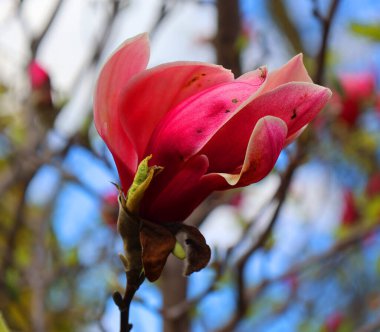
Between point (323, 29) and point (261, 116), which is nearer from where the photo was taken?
point (261, 116)

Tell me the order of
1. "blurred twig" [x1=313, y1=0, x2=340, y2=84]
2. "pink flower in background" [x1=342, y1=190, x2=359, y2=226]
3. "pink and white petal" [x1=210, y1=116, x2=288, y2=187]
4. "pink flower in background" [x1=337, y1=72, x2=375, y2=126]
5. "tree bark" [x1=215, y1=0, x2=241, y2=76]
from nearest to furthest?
1. "pink and white petal" [x1=210, y1=116, x2=288, y2=187]
2. "blurred twig" [x1=313, y1=0, x2=340, y2=84]
3. "tree bark" [x1=215, y1=0, x2=241, y2=76]
4. "pink flower in background" [x1=337, y1=72, x2=375, y2=126]
5. "pink flower in background" [x1=342, y1=190, x2=359, y2=226]

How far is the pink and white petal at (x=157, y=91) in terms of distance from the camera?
0.52 metres

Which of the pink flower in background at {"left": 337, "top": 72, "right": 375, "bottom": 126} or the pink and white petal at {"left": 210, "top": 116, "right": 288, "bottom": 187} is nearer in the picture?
the pink and white petal at {"left": 210, "top": 116, "right": 288, "bottom": 187}

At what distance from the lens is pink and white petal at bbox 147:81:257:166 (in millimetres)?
517

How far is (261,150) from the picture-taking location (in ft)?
1.61

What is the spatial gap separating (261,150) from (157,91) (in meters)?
0.10

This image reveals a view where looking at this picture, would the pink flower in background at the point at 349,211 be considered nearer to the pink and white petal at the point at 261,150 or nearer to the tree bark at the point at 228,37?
the tree bark at the point at 228,37

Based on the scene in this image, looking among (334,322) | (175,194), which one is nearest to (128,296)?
(175,194)

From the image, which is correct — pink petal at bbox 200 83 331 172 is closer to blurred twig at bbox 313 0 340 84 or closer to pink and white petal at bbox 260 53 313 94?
pink and white petal at bbox 260 53 313 94

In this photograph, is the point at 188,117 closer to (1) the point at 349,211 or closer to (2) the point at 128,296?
(2) the point at 128,296

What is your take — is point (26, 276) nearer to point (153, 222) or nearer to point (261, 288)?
point (261, 288)

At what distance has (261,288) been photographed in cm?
117

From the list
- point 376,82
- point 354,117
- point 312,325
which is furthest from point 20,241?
point 376,82

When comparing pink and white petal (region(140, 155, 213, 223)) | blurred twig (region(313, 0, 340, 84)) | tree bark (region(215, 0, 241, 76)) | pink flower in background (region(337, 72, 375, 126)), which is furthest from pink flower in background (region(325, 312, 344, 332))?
pink and white petal (region(140, 155, 213, 223))
